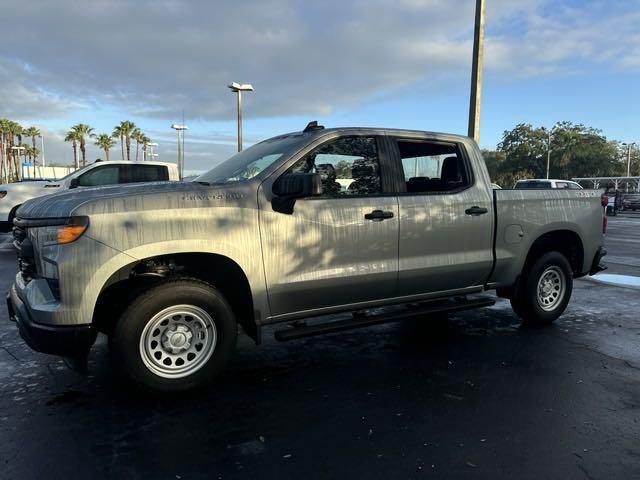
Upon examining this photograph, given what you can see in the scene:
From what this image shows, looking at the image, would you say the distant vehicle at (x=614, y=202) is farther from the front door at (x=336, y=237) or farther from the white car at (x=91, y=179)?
the front door at (x=336, y=237)

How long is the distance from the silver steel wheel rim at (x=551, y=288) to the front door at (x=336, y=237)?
2101 mm

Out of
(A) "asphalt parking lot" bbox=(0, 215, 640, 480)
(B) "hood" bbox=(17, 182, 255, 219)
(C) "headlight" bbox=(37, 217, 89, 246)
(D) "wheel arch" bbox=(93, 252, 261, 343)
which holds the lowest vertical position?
(A) "asphalt parking lot" bbox=(0, 215, 640, 480)

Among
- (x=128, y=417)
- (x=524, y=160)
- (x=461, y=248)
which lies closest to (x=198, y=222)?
(x=128, y=417)

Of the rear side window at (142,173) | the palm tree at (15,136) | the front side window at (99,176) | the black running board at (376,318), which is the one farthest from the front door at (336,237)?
the palm tree at (15,136)

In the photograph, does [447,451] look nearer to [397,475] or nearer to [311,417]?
[397,475]

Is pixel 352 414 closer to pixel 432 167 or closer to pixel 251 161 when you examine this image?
pixel 251 161

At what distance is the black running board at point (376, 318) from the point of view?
3.82 meters

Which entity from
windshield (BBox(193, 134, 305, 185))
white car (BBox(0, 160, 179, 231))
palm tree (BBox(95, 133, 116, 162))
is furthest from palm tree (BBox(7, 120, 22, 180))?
windshield (BBox(193, 134, 305, 185))

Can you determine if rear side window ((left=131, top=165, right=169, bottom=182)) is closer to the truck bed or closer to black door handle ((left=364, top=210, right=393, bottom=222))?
black door handle ((left=364, top=210, right=393, bottom=222))

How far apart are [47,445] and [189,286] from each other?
126 centimetres

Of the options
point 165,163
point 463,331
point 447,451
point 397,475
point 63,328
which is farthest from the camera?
point 165,163

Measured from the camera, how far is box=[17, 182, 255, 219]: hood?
3.29m

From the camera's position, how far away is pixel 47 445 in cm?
292

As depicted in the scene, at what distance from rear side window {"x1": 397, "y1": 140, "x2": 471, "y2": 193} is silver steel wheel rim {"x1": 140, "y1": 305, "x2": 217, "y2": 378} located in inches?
85.6
